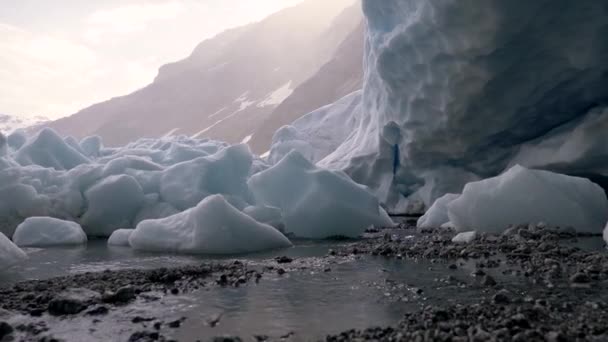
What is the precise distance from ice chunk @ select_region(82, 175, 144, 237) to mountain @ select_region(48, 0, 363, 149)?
6411 centimetres

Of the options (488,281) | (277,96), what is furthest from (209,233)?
(277,96)

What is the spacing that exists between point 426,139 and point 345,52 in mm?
51132

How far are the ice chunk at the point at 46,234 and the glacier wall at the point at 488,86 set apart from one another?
29.9 feet

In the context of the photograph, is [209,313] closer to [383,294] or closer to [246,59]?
[383,294]

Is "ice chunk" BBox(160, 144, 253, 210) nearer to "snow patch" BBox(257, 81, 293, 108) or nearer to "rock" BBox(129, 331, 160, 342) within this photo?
"rock" BBox(129, 331, 160, 342)

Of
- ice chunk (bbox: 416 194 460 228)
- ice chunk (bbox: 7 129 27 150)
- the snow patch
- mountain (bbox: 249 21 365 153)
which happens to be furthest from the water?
the snow patch

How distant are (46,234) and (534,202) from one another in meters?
9.26

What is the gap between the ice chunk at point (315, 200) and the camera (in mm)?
10539

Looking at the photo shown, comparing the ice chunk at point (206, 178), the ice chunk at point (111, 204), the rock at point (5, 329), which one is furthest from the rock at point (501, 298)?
the ice chunk at point (111, 204)

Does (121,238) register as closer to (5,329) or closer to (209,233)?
(209,233)

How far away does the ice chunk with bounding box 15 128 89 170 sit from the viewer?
613 inches

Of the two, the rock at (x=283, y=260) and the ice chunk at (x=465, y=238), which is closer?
the rock at (x=283, y=260)

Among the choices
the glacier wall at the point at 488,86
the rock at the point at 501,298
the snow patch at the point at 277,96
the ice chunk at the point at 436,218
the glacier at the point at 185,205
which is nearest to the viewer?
the rock at the point at 501,298

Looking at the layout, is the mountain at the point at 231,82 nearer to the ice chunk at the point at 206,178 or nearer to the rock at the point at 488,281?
the ice chunk at the point at 206,178
